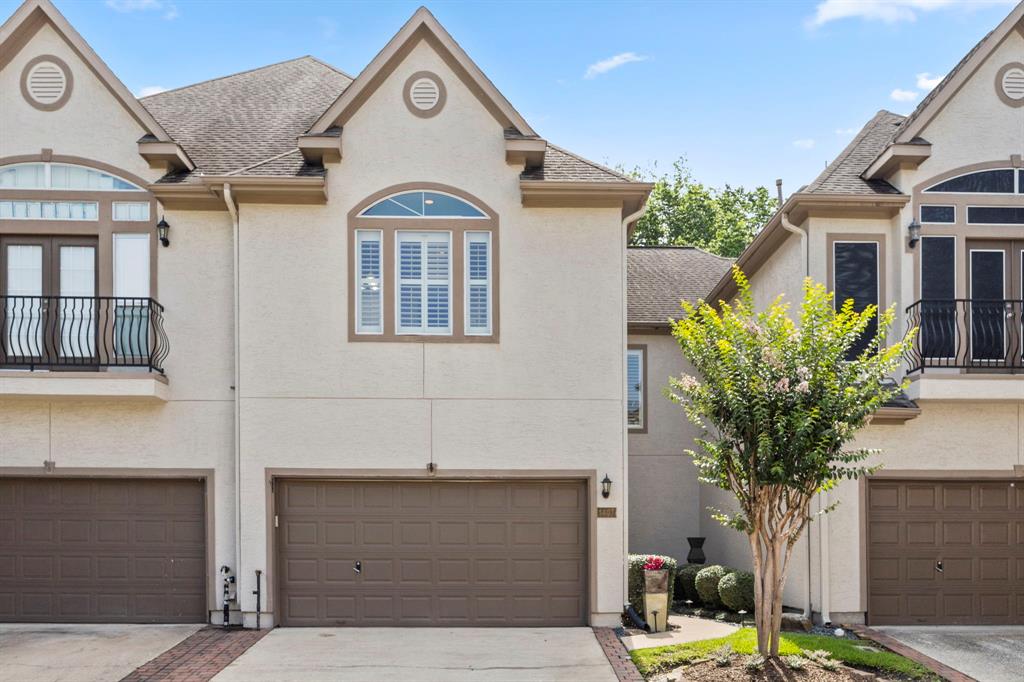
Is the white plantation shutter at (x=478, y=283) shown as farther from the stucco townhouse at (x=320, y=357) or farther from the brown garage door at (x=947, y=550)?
the brown garage door at (x=947, y=550)

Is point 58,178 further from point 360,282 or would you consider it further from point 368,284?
point 368,284

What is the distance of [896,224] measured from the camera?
13.3 meters

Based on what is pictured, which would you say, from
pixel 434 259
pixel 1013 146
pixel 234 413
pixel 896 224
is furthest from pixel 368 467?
pixel 1013 146

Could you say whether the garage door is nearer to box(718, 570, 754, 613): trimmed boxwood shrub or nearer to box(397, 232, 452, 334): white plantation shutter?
box(397, 232, 452, 334): white plantation shutter

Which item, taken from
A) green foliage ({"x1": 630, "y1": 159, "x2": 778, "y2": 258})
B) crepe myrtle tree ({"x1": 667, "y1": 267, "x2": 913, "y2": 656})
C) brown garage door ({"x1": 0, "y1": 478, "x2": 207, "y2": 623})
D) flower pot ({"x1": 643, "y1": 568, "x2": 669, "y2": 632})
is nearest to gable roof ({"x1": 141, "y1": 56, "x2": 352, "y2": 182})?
brown garage door ({"x1": 0, "y1": 478, "x2": 207, "y2": 623})

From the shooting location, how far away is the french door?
13.2 meters

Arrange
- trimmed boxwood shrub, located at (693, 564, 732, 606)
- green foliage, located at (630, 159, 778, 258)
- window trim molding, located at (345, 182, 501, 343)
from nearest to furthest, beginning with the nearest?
window trim molding, located at (345, 182, 501, 343)
trimmed boxwood shrub, located at (693, 564, 732, 606)
green foliage, located at (630, 159, 778, 258)

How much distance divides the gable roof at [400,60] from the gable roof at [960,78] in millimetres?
5288

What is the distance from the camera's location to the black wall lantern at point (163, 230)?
13195 mm

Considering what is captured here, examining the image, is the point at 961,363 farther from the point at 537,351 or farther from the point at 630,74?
the point at 630,74

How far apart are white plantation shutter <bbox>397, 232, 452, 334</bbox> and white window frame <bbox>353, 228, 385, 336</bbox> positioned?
23 centimetres

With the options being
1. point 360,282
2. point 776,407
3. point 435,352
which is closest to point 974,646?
point 776,407

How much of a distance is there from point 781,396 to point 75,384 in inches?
355

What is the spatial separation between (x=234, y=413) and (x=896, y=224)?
960 centimetres
